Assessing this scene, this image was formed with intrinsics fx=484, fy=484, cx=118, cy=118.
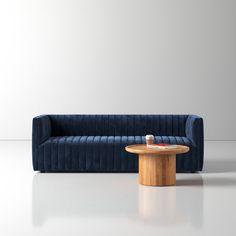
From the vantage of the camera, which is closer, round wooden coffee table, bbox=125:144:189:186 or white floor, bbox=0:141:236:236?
white floor, bbox=0:141:236:236

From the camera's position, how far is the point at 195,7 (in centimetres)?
922

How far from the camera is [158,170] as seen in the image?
475cm

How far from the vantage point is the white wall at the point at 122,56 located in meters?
9.23

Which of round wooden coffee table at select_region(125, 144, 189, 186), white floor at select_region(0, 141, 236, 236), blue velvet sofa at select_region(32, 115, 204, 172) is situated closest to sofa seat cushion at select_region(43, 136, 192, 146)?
blue velvet sofa at select_region(32, 115, 204, 172)

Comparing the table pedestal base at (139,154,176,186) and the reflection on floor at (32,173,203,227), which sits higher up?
the table pedestal base at (139,154,176,186)

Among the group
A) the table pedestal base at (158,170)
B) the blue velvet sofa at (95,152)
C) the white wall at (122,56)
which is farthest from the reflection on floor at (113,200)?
the white wall at (122,56)

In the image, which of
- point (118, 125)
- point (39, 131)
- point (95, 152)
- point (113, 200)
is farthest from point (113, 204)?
point (118, 125)

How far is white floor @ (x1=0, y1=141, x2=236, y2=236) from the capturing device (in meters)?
3.25

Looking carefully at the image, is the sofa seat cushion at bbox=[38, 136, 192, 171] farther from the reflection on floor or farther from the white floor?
the reflection on floor

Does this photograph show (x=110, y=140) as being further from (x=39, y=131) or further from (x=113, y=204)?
(x=113, y=204)

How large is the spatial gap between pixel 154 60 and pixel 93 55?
46.1 inches

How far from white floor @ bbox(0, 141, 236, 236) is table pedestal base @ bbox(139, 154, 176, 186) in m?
0.11

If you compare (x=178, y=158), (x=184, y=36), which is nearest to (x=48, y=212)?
(x=178, y=158)

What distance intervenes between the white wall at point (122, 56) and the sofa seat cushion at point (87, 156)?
12.3 ft
